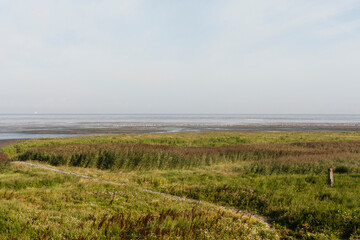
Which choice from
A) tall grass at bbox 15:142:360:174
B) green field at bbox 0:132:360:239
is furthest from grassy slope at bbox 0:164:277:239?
tall grass at bbox 15:142:360:174

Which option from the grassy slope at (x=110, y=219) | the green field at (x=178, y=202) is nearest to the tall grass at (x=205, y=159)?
the green field at (x=178, y=202)

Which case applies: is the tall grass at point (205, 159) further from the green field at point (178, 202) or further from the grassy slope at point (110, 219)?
the grassy slope at point (110, 219)

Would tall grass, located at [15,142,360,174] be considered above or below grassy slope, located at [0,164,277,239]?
below

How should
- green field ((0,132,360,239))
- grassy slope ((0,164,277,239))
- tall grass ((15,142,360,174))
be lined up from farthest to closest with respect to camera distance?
tall grass ((15,142,360,174)) < green field ((0,132,360,239)) < grassy slope ((0,164,277,239))

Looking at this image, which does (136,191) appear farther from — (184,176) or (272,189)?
(272,189)

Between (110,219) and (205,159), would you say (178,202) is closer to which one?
(110,219)

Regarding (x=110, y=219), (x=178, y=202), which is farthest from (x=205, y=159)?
(x=110, y=219)

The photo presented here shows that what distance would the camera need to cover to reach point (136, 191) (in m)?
14.1

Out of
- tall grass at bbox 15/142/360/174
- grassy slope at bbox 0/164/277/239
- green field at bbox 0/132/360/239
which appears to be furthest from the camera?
tall grass at bbox 15/142/360/174

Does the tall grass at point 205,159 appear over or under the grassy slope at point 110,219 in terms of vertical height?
under

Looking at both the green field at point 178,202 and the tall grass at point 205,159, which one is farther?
the tall grass at point 205,159

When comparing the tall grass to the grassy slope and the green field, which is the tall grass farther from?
the grassy slope

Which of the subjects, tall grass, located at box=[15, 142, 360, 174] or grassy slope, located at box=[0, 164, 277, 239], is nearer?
grassy slope, located at box=[0, 164, 277, 239]

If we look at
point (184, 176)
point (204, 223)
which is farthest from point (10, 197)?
point (184, 176)
